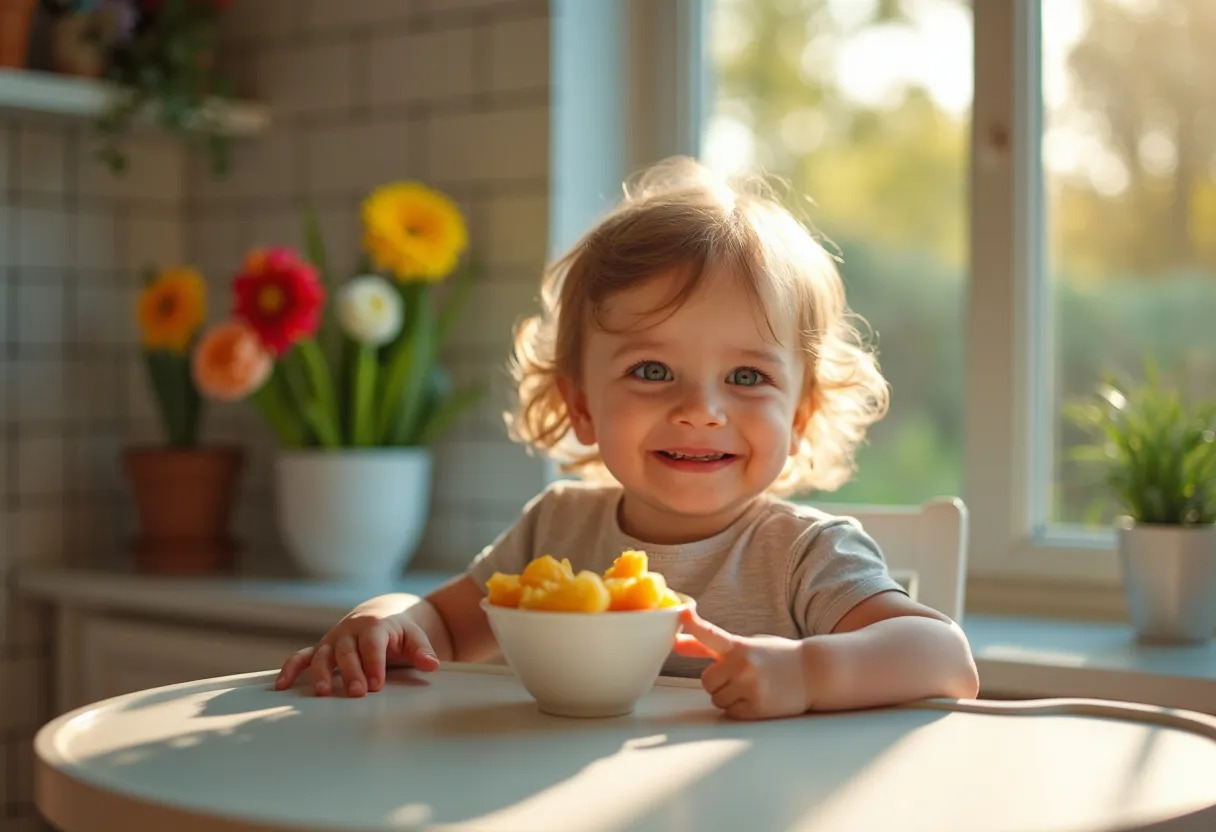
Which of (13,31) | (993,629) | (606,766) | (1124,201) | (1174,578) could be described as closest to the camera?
→ (606,766)

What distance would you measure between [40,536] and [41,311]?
1.20 feet

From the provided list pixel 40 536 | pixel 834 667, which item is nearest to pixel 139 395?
pixel 40 536

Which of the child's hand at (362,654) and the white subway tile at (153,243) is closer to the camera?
the child's hand at (362,654)

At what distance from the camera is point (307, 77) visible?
2.41 m

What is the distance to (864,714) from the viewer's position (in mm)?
1013

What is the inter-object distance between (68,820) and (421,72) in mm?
1639

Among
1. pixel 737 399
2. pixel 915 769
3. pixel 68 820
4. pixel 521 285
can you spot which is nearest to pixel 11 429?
pixel 521 285

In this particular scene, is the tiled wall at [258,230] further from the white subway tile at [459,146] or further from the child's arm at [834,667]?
the child's arm at [834,667]

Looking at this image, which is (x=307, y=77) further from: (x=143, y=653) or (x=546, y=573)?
(x=546, y=573)

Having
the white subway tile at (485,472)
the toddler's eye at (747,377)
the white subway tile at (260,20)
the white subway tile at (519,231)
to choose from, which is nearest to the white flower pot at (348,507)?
the white subway tile at (485,472)

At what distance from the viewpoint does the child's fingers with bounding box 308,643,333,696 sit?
110cm

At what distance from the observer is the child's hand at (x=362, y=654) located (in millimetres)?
1115

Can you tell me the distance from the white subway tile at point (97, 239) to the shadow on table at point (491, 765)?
1534 mm

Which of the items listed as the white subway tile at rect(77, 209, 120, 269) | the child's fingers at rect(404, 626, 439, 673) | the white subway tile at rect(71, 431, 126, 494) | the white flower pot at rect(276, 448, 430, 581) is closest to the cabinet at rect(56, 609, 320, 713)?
the white flower pot at rect(276, 448, 430, 581)
